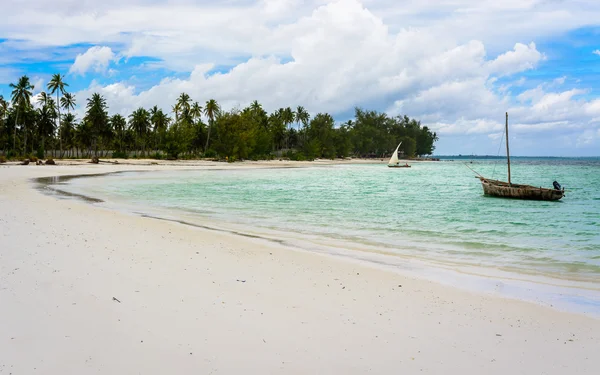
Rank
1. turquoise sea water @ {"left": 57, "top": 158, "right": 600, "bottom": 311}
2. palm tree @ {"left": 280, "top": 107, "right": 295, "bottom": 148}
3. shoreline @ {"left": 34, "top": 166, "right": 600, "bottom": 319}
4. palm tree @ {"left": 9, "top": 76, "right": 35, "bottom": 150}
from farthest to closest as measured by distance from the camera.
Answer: palm tree @ {"left": 280, "top": 107, "right": 295, "bottom": 148} → palm tree @ {"left": 9, "top": 76, "right": 35, "bottom": 150} → turquoise sea water @ {"left": 57, "top": 158, "right": 600, "bottom": 311} → shoreline @ {"left": 34, "top": 166, "right": 600, "bottom": 319}

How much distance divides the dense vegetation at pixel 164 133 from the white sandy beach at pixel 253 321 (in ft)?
268

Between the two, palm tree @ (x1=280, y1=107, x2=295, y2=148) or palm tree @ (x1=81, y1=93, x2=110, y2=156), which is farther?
palm tree @ (x1=280, y1=107, x2=295, y2=148)

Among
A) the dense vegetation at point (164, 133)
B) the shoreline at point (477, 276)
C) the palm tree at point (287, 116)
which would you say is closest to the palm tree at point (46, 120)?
the dense vegetation at point (164, 133)

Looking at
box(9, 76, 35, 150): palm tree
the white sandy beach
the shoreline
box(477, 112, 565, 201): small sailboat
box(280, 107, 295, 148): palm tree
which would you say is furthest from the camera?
box(280, 107, 295, 148): palm tree

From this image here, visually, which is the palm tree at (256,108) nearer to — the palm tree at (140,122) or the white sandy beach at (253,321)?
the palm tree at (140,122)

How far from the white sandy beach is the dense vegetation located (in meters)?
81.7

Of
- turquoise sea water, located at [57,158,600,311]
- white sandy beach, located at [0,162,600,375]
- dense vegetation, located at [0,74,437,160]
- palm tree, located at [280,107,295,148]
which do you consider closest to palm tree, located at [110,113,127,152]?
dense vegetation, located at [0,74,437,160]

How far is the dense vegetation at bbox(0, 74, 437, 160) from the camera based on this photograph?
305ft

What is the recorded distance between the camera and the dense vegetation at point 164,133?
93.1m

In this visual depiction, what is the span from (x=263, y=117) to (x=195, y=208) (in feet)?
351

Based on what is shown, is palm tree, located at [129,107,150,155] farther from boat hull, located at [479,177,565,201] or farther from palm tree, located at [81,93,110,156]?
boat hull, located at [479,177,565,201]

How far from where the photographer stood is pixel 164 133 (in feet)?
309

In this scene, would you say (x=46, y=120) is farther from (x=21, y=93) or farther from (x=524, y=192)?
(x=524, y=192)

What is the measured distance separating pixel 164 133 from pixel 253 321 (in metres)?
92.8
